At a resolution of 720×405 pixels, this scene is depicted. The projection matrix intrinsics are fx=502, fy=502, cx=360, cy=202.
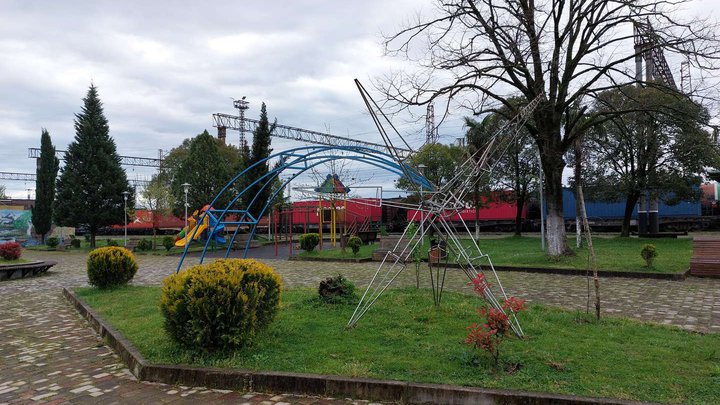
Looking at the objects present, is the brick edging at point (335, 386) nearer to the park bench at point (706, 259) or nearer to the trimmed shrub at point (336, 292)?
the trimmed shrub at point (336, 292)

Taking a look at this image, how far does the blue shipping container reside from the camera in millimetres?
30141

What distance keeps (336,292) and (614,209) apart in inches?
1116

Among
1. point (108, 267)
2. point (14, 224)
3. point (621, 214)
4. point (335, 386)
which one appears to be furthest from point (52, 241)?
point (621, 214)

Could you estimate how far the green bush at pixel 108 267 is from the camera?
1105 cm

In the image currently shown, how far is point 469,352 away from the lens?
509 centimetres

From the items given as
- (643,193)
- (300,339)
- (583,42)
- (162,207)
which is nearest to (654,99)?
(643,193)

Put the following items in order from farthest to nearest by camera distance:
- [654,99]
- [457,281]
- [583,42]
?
[654,99] → [583,42] → [457,281]

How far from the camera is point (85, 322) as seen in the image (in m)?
8.50

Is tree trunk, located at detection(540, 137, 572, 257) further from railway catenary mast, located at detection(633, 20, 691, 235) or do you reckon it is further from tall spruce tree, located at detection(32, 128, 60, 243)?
tall spruce tree, located at detection(32, 128, 60, 243)

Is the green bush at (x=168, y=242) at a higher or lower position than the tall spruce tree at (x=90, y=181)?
lower

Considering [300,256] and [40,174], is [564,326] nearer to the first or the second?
[300,256]

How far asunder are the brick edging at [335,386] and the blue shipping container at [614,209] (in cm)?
2724

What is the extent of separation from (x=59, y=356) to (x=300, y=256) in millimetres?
14452

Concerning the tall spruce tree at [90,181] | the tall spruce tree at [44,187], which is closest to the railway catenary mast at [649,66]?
the tall spruce tree at [90,181]
